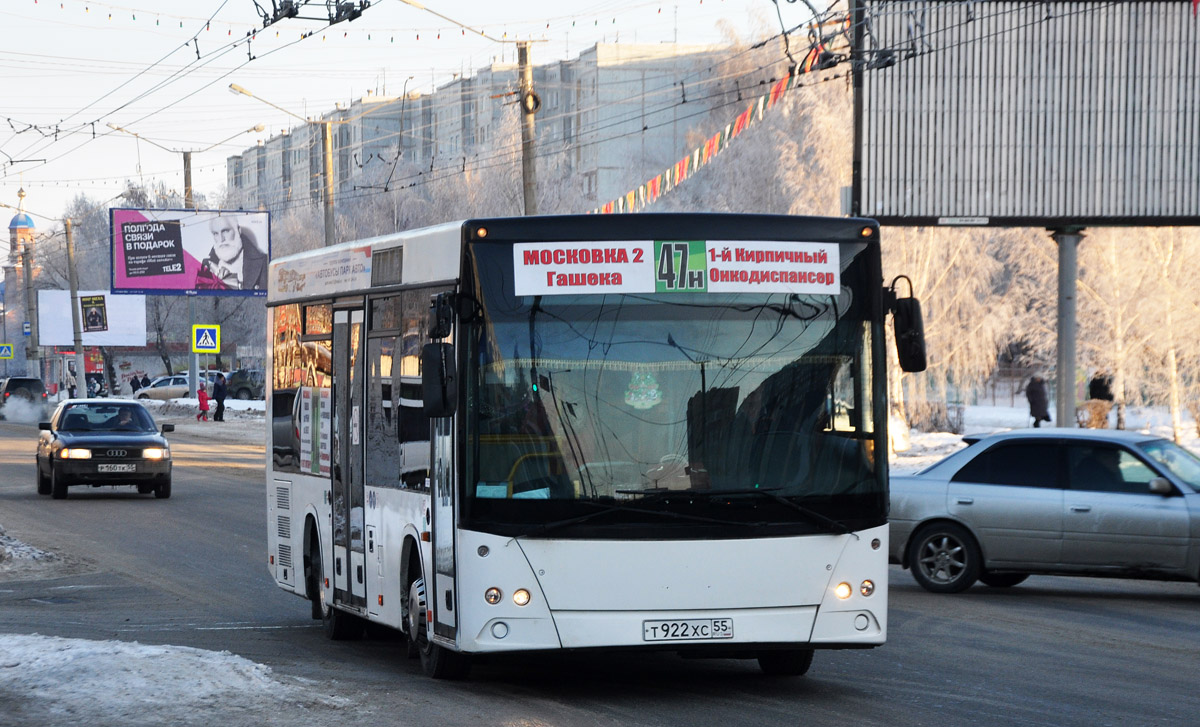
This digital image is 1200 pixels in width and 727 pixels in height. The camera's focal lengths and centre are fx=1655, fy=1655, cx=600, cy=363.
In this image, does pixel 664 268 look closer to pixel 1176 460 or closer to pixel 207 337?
pixel 1176 460

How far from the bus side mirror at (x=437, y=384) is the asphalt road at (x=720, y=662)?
1.45 meters

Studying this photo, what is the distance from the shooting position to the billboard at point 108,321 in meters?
83.9

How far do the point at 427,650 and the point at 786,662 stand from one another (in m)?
2.00

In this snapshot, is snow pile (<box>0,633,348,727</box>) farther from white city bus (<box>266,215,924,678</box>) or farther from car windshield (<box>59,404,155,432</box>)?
car windshield (<box>59,404,155,432</box>)

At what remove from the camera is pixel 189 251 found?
56.8m

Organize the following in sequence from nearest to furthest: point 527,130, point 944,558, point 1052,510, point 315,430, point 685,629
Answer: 1. point 685,629
2. point 315,430
3. point 1052,510
4. point 944,558
5. point 527,130

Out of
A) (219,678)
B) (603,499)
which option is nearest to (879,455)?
(603,499)

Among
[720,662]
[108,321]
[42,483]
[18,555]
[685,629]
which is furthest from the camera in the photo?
[108,321]

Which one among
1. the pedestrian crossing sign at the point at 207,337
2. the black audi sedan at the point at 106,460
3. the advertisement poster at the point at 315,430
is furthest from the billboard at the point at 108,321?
the advertisement poster at the point at 315,430

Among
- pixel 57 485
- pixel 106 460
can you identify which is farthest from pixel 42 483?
pixel 106 460

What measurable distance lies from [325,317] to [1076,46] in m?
17.4

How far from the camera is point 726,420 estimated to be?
827 cm

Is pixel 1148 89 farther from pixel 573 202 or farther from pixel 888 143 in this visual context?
pixel 573 202

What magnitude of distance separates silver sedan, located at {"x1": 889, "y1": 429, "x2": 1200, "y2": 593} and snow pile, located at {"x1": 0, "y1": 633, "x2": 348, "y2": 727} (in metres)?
6.93
